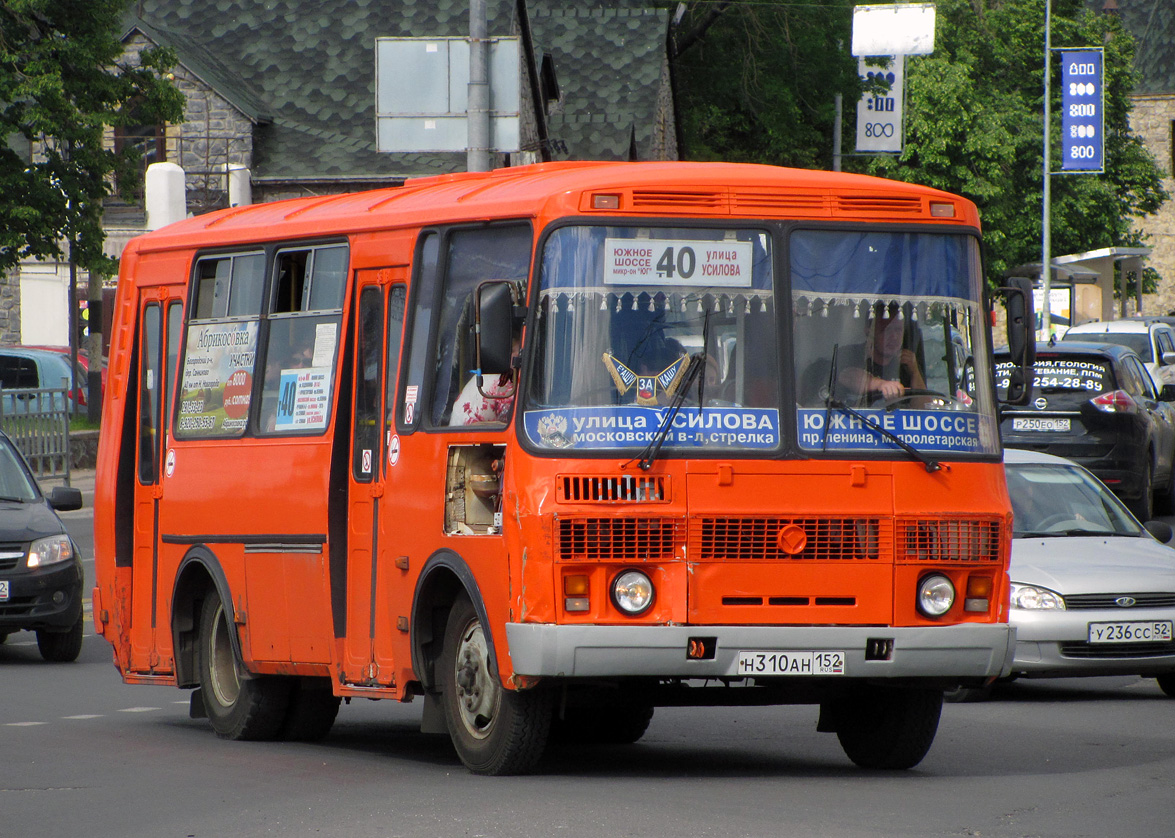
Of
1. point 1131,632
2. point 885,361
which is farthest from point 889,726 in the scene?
point 1131,632

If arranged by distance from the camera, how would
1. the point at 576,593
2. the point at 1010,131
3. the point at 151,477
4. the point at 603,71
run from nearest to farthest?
the point at 576,593 → the point at 151,477 → the point at 603,71 → the point at 1010,131

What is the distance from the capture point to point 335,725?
40.8 ft

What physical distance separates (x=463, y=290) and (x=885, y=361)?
6.11ft

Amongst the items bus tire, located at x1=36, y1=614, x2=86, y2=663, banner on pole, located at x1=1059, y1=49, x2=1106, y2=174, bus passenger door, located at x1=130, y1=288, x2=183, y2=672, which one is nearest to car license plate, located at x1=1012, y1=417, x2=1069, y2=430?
bus tire, located at x1=36, y1=614, x2=86, y2=663

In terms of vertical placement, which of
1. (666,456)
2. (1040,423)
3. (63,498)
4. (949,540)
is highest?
(666,456)

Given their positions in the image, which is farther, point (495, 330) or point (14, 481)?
point (14, 481)

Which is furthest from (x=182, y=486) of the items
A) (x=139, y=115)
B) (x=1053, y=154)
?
(x=1053, y=154)

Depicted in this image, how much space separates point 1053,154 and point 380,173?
1059 inches

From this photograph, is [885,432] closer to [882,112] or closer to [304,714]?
[304,714]

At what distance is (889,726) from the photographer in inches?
392

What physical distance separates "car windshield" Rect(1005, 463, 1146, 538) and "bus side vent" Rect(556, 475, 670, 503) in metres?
5.66

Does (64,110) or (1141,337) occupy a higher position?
(64,110)

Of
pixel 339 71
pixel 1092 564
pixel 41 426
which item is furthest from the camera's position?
pixel 339 71

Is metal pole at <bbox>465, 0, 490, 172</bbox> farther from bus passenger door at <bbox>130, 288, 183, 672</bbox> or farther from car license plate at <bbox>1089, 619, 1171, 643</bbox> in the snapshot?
car license plate at <bbox>1089, 619, 1171, 643</bbox>
